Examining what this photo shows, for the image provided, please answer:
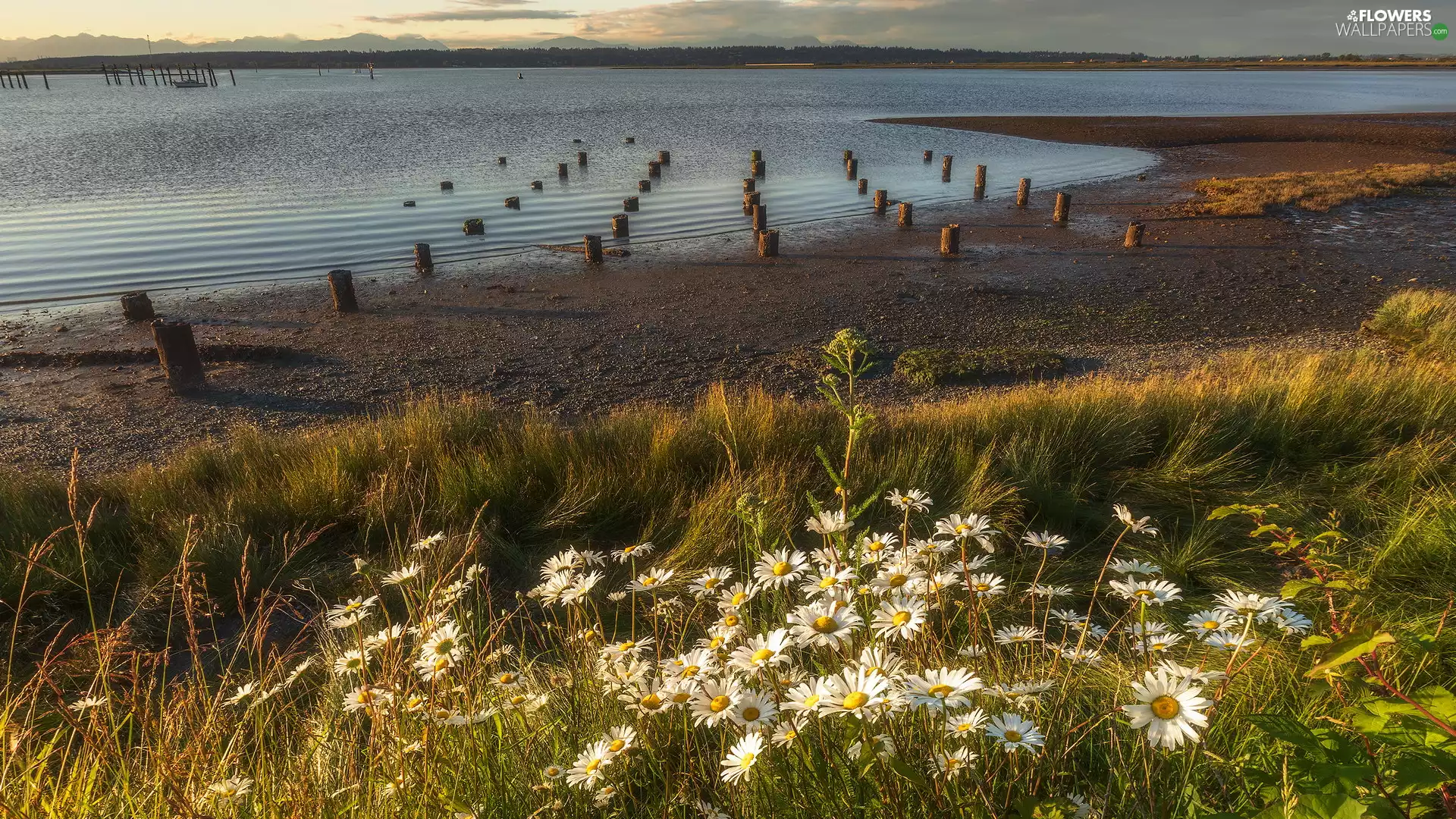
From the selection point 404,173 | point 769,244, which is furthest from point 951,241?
point 404,173

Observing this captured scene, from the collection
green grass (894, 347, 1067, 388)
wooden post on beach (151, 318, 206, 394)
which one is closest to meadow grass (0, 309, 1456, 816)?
green grass (894, 347, 1067, 388)

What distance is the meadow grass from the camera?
1881 millimetres

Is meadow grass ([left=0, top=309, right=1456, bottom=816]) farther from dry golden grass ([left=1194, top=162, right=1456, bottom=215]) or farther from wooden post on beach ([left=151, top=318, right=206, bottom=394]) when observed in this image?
dry golden grass ([left=1194, top=162, right=1456, bottom=215])

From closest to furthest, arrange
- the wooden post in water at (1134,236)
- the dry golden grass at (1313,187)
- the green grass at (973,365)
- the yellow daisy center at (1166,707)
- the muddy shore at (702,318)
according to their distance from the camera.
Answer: the yellow daisy center at (1166,707) < the muddy shore at (702,318) < the green grass at (973,365) < the wooden post in water at (1134,236) < the dry golden grass at (1313,187)

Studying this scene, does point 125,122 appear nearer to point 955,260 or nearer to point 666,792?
point 955,260

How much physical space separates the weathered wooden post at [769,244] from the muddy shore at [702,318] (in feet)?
0.81

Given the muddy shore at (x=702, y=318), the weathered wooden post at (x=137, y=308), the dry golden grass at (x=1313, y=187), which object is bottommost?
the muddy shore at (x=702, y=318)

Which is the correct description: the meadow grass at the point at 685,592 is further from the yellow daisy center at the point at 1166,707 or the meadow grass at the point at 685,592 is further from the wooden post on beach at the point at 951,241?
the wooden post on beach at the point at 951,241

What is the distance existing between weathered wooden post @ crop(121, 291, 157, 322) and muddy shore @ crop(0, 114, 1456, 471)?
26cm

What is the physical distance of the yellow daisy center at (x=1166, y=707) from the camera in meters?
1.38

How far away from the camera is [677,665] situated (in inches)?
72.6

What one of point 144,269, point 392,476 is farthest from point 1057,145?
point 392,476

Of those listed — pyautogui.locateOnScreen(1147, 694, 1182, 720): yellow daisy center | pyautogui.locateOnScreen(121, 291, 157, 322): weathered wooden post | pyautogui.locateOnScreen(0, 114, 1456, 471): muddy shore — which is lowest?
pyautogui.locateOnScreen(0, 114, 1456, 471): muddy shore

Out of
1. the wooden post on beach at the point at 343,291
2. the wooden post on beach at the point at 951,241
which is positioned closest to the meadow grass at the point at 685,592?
the wooden post on beach at the point at 343,291
